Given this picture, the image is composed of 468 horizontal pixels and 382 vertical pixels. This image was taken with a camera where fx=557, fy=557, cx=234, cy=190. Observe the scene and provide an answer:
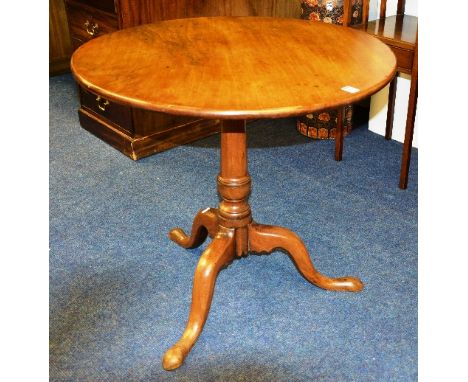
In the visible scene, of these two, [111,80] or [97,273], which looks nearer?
[111,80]

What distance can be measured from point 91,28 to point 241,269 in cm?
157

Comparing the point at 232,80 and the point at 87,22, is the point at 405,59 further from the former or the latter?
the point at 87,22

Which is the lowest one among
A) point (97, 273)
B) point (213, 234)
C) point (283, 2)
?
point (97, 273)

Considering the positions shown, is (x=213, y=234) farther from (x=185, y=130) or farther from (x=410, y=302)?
(x=185, y=130)

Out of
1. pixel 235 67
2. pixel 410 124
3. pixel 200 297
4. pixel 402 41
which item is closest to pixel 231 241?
pixel 200 297

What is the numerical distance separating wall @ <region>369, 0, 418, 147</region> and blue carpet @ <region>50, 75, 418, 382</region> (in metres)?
0.08

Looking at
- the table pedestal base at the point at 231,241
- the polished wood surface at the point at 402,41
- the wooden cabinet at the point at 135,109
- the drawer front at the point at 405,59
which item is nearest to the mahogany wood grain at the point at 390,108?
the polished wood surface at the point at 402,41

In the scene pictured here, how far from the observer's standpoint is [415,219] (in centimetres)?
229

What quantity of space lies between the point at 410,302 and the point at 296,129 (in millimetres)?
1476

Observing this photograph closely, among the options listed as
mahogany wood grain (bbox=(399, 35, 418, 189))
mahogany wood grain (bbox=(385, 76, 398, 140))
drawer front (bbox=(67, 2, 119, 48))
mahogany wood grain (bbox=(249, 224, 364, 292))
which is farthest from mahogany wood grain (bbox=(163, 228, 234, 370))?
mahogany wood grain (bbox=(385, 76, 398, 140))

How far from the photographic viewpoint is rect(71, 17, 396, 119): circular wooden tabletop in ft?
4.02

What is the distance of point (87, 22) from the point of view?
9.37ft

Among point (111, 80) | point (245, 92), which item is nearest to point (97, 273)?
point (111, 80)

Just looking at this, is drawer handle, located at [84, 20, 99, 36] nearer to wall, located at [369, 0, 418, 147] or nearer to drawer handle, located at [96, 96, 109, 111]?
drawer handle, located at [96, 96, 109, 111]
